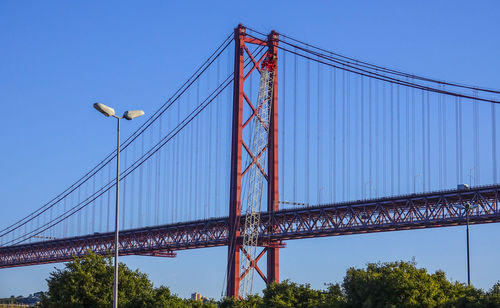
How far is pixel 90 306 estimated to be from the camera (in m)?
56.0

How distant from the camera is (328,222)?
8725 centimetres

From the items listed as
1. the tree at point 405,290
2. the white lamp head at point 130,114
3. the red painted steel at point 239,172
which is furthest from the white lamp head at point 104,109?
the red painted steel at point 239,172

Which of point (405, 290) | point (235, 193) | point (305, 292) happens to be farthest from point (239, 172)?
point (405, 290)

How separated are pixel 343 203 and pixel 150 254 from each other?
32497mm

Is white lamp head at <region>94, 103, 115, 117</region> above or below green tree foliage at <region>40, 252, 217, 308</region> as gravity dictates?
above

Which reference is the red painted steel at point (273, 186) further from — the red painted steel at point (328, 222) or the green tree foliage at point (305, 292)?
the green tree foliage at point (305, 292)

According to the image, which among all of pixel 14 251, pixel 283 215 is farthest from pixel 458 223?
pixel 14 251

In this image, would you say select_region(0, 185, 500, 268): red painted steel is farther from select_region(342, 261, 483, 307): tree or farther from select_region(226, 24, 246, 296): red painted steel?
select_region(342, 261, 483, 307): tree

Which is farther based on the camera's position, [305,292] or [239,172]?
[239,172]

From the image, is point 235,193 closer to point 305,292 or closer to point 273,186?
point 273,186

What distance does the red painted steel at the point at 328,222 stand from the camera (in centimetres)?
7519

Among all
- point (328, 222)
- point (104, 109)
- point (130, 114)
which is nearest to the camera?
point (104, 109)

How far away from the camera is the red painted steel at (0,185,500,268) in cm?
7519

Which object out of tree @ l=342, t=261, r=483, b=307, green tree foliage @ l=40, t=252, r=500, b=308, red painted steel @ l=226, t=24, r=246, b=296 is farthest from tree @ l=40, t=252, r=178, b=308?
red painted steel @ l=226, t=24, r=246, b=296
